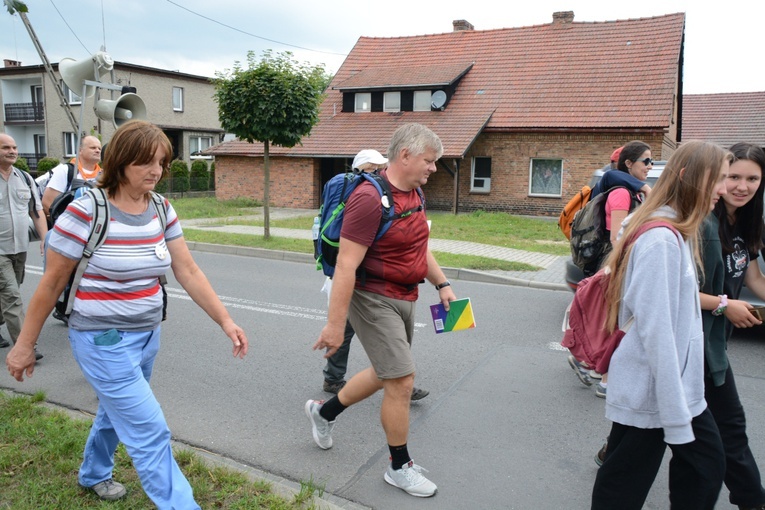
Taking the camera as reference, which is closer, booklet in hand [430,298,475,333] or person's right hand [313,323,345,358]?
person's right hand [313,323,345,358]

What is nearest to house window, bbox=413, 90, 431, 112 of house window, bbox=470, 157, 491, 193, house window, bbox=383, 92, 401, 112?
house window, bbox=383, 92, 401, 112

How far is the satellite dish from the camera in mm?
22750

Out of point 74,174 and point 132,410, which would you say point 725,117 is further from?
point 132,410

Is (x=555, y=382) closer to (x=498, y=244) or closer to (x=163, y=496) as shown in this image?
(x=163, y=496)

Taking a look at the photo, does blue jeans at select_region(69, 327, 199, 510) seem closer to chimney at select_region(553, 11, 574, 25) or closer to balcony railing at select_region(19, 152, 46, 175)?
chimney at select_region(553, 11, 574, 25)

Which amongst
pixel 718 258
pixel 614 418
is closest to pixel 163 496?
pixel 614 418

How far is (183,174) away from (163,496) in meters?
30.3

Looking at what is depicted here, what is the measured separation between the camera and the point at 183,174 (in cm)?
3120

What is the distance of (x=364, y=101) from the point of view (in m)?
24.4

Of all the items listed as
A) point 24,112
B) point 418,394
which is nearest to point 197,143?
point 24,112

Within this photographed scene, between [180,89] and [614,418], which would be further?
[180,89]

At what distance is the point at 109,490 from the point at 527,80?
856 inches

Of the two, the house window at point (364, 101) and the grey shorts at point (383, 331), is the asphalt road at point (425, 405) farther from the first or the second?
the house window at point (364, 101)

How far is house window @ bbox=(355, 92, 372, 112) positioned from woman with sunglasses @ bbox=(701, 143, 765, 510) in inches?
864
